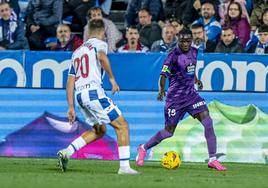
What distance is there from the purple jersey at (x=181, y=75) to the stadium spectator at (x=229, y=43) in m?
3.31

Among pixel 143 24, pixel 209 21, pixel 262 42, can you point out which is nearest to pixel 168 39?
pixel 209 21

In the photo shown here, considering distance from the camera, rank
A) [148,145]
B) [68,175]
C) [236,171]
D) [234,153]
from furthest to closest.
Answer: [234,153] → [148,145] → [236,171] → [68,175]

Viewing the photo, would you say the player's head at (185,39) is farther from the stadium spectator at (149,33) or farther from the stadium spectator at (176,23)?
the stadium spectator at (149,33)

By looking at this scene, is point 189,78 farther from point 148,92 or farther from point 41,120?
point 41,120

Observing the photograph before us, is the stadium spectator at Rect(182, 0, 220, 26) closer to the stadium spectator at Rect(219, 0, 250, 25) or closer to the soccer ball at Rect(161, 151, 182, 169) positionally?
the stadium spectator at Rect(219, 0, 250, 25)

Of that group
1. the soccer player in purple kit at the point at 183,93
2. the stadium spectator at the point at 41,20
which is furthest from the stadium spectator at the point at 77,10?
the soccer player in purple kit at the point at 183,93

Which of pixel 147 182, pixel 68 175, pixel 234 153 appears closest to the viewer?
pixel 147 182

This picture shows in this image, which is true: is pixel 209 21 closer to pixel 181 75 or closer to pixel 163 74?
pixel 181 75

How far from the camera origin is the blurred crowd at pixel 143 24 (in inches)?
705

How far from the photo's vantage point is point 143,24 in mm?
19438

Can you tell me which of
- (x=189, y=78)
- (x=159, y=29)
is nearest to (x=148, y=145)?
(x=189, y=78)

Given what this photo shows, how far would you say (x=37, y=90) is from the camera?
16.2m

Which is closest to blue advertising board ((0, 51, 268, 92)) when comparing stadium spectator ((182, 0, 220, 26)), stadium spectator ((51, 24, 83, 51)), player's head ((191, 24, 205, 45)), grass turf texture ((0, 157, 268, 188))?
grass turf texture ((0, 157, 268, 188))

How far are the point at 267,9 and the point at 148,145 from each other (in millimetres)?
4938
